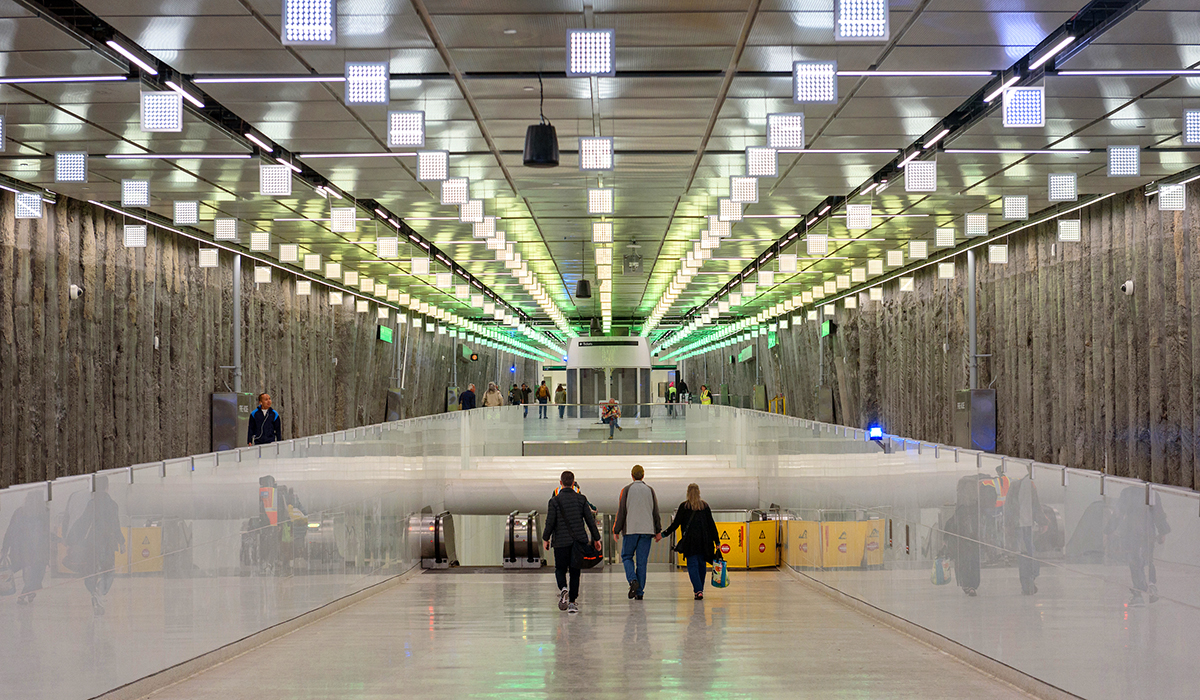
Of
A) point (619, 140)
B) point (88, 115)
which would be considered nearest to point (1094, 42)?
point (619, 140)

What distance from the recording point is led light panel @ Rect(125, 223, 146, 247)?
1593 centimetres

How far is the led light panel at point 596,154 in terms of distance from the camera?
35.2 ft

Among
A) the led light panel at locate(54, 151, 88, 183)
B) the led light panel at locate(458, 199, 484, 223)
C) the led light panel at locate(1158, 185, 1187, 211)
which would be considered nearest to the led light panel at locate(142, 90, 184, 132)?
the led light panel at locate(54, 151, 88, 183)

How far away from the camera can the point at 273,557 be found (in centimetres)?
903

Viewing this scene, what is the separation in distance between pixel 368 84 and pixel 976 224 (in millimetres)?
11213

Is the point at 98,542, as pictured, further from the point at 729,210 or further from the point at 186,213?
the point at 729,210

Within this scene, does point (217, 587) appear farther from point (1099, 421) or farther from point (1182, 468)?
point (1099, 421)

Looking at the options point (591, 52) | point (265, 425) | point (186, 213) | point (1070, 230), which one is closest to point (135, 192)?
point (186, 213)

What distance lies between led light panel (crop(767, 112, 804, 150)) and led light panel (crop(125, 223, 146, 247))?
32.4 ft

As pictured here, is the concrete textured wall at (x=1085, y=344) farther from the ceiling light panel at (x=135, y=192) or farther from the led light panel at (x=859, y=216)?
the ceiling light panel at (x=135, y=192)

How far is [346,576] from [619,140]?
19.4 ft

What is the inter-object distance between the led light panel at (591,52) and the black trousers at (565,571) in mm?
5269

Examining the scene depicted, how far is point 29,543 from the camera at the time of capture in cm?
555

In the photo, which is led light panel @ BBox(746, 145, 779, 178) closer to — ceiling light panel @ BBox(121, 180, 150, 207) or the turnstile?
ceiling light panel @ BBox(121, 180, 150, 207)
